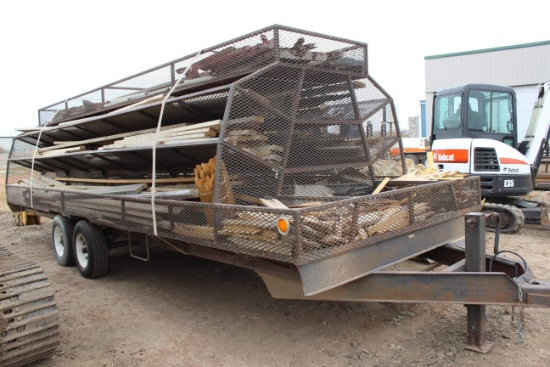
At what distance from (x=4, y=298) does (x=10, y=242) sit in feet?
22.8

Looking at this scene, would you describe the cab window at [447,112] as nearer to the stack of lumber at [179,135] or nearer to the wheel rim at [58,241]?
the stack of lumber at [179,135]

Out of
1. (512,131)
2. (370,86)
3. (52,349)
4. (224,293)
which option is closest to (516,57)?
(512,131)

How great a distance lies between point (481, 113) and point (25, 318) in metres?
8.05

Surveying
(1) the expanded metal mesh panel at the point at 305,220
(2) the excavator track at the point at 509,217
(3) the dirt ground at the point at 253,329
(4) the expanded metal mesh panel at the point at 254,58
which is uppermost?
(4) the expanded metal mesh panel at the point at 254,58

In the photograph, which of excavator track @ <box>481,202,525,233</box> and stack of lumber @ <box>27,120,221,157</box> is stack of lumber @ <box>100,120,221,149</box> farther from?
excavator track @ <box>481,202,525,233</box>

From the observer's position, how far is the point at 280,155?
4.57 meters

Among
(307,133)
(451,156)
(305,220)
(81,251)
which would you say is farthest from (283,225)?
(451,156)

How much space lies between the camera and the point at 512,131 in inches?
341

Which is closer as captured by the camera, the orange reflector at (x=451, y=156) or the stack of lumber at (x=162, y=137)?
the stack of lumber at (x=162, y=137)

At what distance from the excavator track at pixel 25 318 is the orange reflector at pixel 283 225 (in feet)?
6.55

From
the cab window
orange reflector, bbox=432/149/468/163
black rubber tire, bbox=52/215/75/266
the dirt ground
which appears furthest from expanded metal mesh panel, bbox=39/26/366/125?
the cab window

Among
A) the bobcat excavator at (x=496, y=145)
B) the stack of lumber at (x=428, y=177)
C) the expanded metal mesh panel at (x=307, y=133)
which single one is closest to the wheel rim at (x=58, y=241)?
the expanded metal mesh panel at (x=307, y=133)

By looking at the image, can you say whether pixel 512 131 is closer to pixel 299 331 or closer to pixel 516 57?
pixel 299 331

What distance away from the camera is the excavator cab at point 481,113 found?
8414 mm
